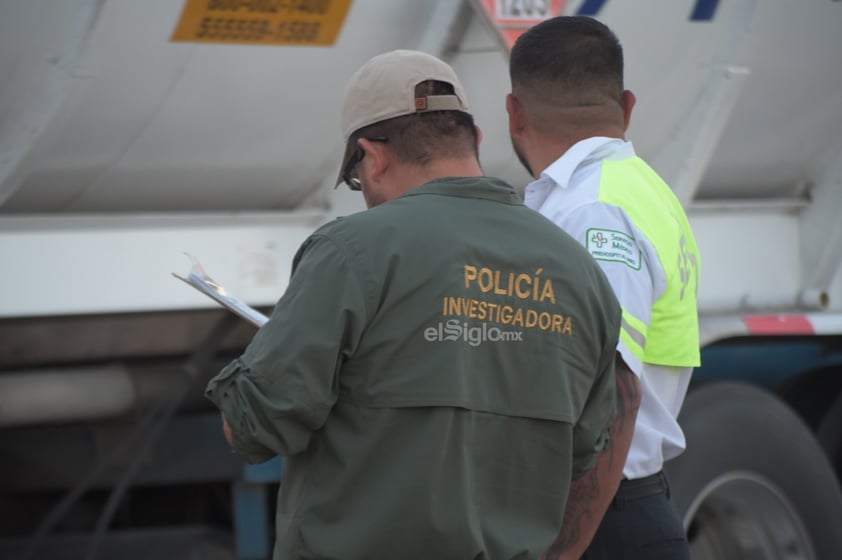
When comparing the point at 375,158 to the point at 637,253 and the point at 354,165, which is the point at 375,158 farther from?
the point at 637,253

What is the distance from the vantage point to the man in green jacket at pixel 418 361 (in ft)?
5.32

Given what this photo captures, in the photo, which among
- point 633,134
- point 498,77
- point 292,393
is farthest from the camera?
point 633,134

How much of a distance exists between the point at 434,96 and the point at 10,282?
147cm

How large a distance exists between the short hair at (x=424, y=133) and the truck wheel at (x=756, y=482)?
2.19 m

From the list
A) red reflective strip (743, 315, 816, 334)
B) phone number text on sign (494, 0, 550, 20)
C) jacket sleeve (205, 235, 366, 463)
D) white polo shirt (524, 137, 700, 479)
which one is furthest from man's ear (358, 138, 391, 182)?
red reflective strip (743, 315, 816, 334)

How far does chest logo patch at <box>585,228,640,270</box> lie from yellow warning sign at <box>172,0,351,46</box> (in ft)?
4.10

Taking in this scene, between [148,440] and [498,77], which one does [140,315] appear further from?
[498,77]

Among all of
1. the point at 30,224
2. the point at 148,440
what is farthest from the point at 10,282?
the point at 148,440

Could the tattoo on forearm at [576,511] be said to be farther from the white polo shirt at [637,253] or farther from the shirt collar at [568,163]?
the shirt collar at [568,163]

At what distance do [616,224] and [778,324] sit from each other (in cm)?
212

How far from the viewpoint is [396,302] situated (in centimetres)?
165

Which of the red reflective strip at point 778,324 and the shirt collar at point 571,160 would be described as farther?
the red reflective strip at point 778,324

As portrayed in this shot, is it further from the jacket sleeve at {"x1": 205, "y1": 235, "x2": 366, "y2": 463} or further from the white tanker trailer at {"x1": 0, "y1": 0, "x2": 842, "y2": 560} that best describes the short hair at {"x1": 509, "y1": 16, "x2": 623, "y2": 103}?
the white tanker trailer at {"x1": 0, "y1": 0, "x2": 842, "y2": 560}

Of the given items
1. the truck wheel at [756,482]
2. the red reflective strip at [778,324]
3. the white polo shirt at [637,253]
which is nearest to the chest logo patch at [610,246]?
the white polo shirt at [637,253]
